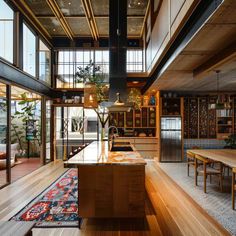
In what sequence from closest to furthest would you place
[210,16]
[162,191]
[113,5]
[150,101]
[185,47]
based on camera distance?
1. [210,16]
2. [185,47]
3. [162,191]
4. [113,5]
5. [150,101]

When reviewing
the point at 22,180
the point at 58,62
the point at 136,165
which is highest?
the point at 58,62

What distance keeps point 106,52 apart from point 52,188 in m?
6.06

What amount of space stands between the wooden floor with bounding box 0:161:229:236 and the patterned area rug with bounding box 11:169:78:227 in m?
0.15

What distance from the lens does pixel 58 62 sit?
30.4ft

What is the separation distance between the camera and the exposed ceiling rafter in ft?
21.4

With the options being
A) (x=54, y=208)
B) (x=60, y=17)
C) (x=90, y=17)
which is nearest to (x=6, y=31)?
(x=60, y=17)

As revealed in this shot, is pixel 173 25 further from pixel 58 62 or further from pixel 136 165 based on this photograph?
pixel 58 62

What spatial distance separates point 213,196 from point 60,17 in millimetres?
6516

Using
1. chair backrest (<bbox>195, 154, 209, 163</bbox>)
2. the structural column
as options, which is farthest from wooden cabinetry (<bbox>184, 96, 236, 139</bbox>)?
the structural column

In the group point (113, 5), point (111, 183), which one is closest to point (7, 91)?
point (113, 5)

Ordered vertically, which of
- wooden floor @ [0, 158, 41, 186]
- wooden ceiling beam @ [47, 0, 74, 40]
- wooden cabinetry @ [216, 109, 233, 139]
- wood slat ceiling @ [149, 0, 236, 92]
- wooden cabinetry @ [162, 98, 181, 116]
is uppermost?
wooden ceiling beam @ [47, 0, 74, 40]

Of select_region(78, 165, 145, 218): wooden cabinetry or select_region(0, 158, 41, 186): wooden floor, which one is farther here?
select_region(0, 158, 41, 186): wooden floor

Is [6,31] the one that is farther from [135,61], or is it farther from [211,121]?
[211,121]

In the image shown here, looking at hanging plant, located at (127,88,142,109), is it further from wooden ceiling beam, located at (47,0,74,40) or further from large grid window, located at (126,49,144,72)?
wooden ceiling beam, located at (47,0,74,40)
